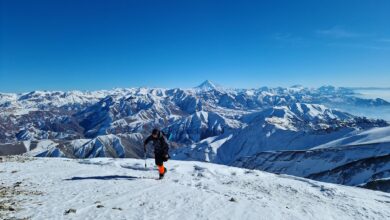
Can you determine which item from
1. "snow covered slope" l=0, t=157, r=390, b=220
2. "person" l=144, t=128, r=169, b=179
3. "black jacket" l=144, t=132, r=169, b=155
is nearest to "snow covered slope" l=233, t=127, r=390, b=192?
"snow covered slope" l=0, t=157, r=390, b=220

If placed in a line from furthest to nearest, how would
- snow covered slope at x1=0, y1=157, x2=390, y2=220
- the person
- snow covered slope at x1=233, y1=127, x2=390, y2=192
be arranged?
snow covered slope at x1=233, y1=127, x2=390, y2=192, the person, snow covered slope at x1=0, y1=157, x2=390, y2=220

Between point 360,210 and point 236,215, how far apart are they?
769 cm

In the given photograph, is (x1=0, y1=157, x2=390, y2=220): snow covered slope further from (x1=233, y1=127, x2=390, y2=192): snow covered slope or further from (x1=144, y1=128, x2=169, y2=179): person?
(x1=233, y1=127, x2=390, y2=192): snow covered slope

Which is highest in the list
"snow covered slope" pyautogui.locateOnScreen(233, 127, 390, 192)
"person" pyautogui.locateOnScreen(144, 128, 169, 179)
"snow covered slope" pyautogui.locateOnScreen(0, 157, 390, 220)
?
"person" pyautogui.locateOnScreen(144, 128, 169, 179)

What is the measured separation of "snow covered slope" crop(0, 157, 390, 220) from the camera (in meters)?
14.4

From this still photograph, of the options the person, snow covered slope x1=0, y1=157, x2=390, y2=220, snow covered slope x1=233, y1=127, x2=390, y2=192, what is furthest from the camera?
snow covered slope x1=233, y1=127, x2=390, y2=192

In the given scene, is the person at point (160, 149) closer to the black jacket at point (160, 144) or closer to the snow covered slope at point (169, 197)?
the black jacket at point (160, 144)

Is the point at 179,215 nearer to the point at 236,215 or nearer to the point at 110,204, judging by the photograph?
the point at 236,215

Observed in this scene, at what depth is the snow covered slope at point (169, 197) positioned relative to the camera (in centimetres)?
1443

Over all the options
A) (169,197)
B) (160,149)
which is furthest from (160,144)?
(169,197)

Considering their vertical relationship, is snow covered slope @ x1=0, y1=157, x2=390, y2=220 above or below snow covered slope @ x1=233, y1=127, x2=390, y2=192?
above

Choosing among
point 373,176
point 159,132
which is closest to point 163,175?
point 159,132

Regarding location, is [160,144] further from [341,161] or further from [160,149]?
[341,161]

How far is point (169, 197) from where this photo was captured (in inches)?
664
